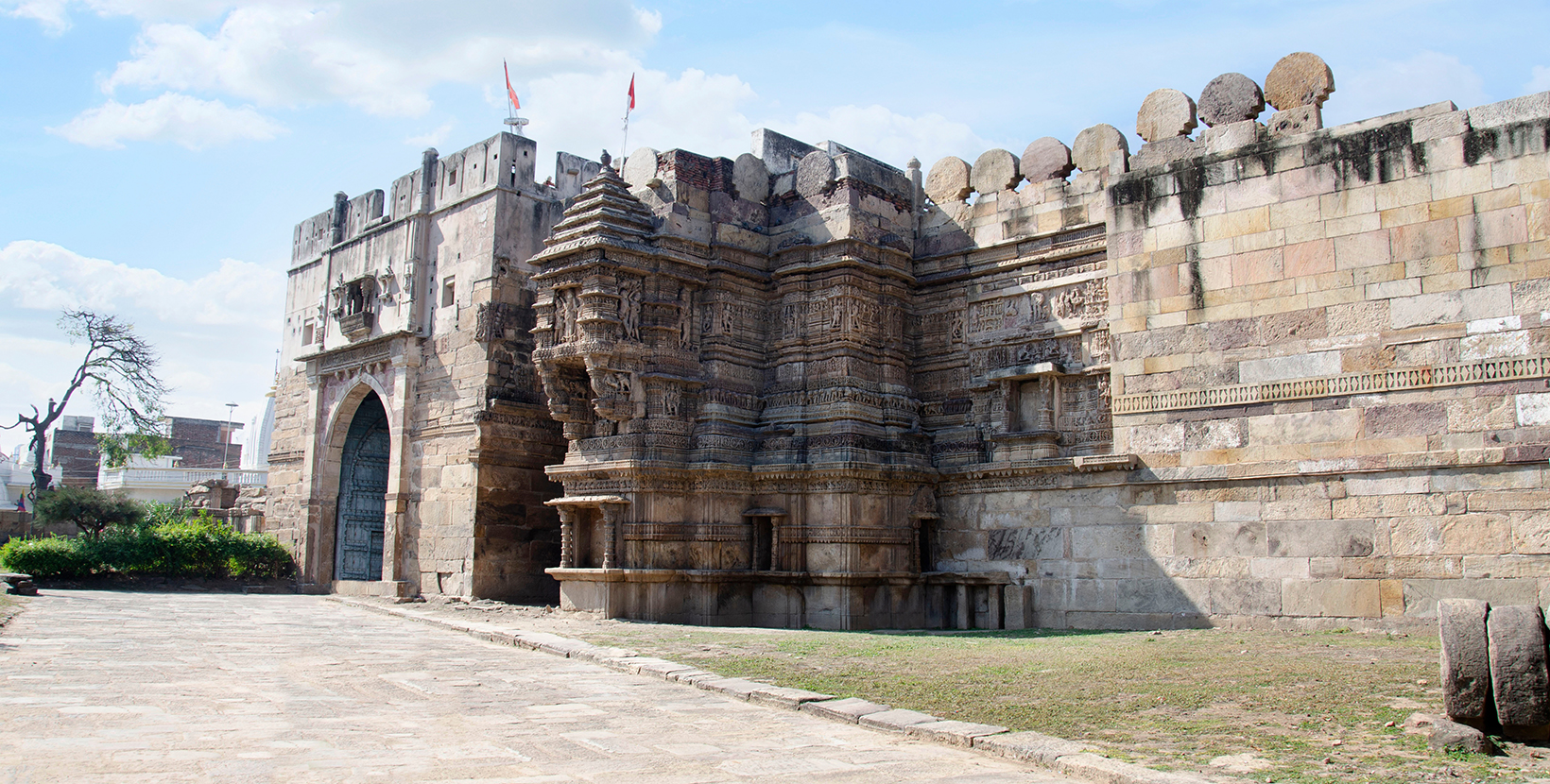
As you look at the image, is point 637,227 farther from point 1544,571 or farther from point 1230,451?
point 1544,571

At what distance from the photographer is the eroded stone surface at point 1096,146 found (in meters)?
A: 13.4

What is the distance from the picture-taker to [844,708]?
659cm

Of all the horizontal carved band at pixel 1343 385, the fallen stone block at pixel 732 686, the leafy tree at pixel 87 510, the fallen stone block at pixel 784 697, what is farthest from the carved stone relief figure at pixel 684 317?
the leafy tree at pixel 87 510

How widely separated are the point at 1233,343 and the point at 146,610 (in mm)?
13905

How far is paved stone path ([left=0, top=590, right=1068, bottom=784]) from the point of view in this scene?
5027 mm

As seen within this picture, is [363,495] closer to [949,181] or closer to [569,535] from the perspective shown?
[569,535]

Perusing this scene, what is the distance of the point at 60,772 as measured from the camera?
4668 mm

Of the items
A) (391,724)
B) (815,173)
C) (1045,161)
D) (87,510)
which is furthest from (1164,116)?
(87,510)

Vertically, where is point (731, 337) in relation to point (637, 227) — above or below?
below

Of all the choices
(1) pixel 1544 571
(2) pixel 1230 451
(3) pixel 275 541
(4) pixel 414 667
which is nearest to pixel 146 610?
(3) pixel 275 541

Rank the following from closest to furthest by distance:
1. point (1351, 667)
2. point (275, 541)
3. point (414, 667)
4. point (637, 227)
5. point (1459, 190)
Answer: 1. point (1351, 667)
2. point (414, 667)
3. point (1459, 190)
4. point (637, 227)
5. point (275, 541)

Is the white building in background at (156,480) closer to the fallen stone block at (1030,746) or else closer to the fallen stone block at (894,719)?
the fallen stone block at (894,719)

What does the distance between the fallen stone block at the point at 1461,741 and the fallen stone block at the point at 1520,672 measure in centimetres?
13

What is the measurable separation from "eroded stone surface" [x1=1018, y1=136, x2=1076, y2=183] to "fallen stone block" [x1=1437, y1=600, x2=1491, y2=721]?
924cm
